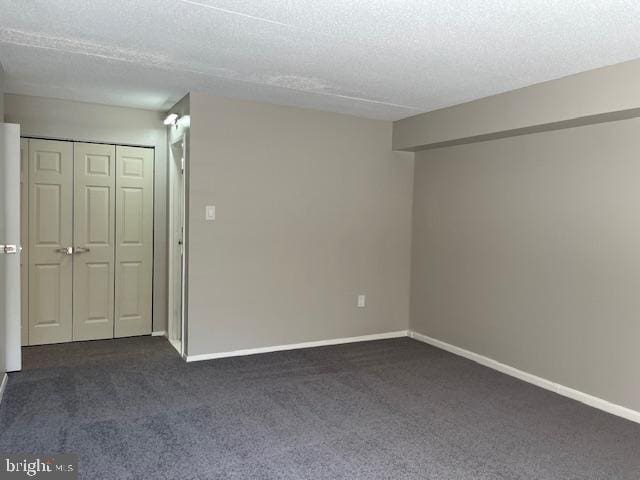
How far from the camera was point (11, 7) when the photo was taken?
2484 mm

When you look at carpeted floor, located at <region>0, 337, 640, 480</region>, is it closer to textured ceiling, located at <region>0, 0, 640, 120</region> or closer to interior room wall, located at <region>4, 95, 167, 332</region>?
interior room wall, located at <region>4, 95, 167, 332</region>

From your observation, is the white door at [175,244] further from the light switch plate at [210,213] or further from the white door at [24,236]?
the white door at [24,236]

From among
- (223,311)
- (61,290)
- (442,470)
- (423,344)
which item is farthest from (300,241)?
(442,470)

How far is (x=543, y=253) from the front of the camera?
12.8 ft

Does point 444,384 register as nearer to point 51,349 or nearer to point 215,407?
point 215,407

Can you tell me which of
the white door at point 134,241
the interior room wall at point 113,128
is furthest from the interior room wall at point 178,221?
the white door at point 134,241

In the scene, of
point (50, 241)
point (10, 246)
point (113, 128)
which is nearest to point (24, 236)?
point (50, 241)

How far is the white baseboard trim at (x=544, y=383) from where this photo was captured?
10.9 feet

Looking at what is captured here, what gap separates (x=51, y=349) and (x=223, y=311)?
5.37 ft

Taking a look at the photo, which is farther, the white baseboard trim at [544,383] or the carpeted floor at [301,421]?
the white baseboard trim at [544,383]

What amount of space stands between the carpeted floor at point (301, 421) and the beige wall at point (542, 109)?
6.47ft

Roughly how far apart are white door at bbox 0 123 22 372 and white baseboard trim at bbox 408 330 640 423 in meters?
3.66

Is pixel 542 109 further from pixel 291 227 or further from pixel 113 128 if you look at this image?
pixel 113 128

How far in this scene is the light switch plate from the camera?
4.27 m
